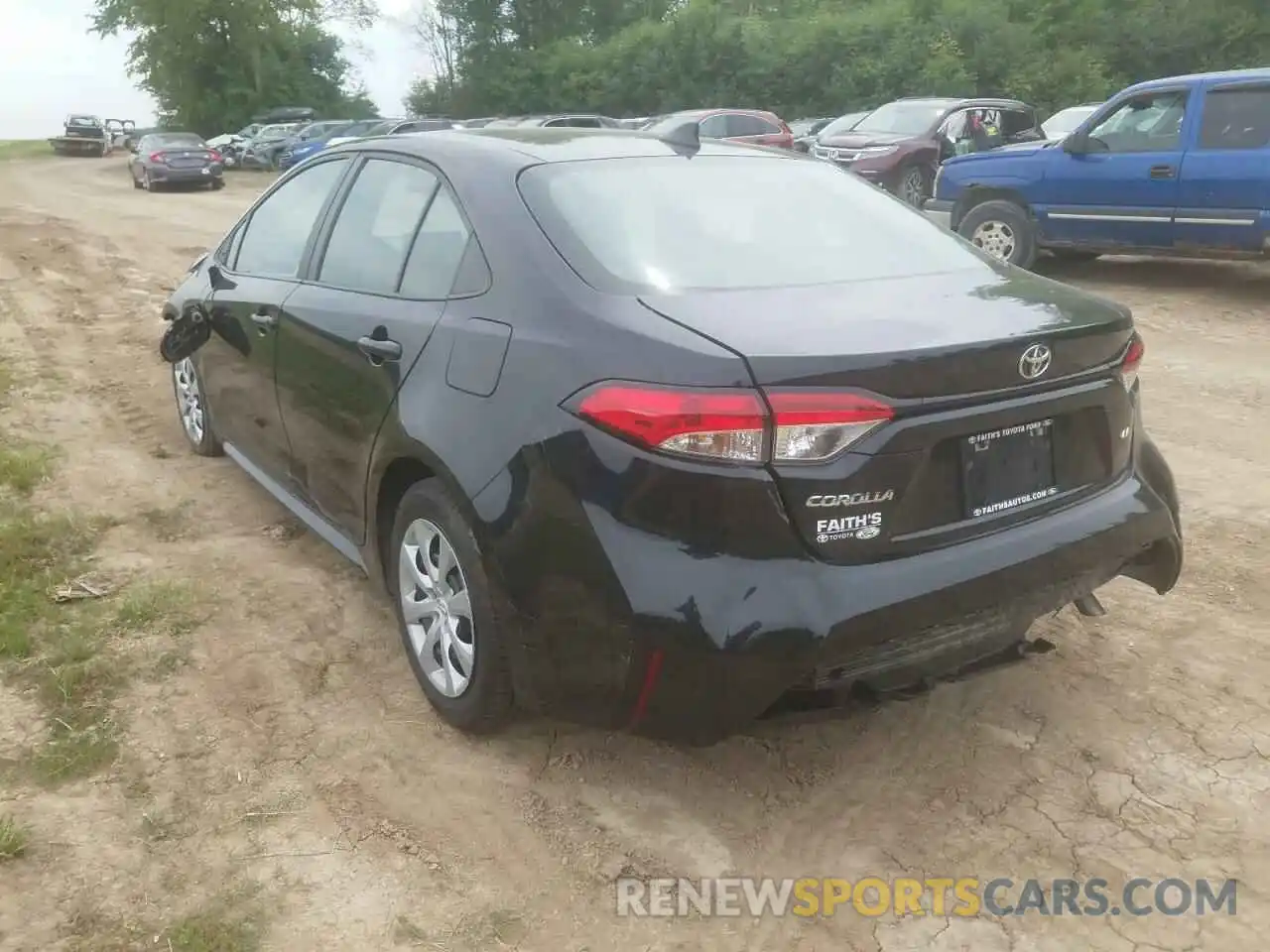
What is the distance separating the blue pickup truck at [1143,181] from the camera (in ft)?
28.4

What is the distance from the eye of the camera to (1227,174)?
28.5 ft

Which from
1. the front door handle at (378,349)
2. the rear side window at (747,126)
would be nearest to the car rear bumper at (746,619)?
the front door handle at (378,349)

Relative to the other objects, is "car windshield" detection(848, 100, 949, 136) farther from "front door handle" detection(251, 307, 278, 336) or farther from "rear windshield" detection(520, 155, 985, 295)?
"front door handle" detection(251, 307, 278, 336)

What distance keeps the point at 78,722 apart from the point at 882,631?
7.73 ft

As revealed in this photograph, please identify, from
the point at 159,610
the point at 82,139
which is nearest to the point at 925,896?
the point at 159,610

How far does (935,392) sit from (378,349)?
1.63 meters

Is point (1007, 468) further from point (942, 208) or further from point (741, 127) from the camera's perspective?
point (741, 127)

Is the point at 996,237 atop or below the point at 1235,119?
below

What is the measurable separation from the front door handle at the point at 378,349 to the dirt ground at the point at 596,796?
40.5 inches

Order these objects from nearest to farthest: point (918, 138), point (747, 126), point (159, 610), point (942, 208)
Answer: point (159, 610), point (942, 208), point (918, 138), point (747, 126)

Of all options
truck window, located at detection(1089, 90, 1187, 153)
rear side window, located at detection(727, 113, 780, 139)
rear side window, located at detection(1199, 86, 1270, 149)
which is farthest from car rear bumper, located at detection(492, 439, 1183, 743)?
rear side window, located at detection(727, 113, 780, 139)

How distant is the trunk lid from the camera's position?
2.40 meters

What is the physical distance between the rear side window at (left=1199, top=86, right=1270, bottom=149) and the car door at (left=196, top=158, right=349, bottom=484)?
A: 769cm

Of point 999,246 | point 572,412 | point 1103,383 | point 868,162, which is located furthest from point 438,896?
point 868,162
